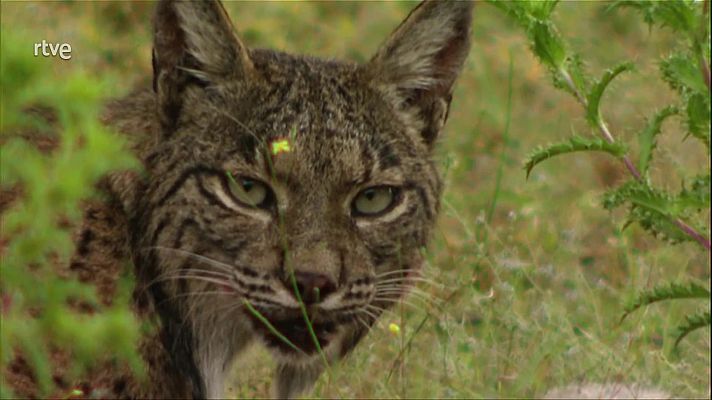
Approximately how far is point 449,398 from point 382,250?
93 centimetres

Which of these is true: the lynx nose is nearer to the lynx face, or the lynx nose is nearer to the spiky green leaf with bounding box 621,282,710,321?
the lynx face

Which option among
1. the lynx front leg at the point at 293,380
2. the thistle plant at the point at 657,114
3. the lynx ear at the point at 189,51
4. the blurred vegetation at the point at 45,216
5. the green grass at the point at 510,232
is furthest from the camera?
the green grass at the point at 510,232

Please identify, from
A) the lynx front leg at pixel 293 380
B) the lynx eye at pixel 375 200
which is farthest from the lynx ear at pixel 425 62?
the lynx front leg at pixel 293 380

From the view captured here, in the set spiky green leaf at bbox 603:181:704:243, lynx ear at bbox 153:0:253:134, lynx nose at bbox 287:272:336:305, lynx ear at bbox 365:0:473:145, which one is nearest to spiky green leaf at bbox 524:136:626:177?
spiky green leaf at bbox 603:181:704:243

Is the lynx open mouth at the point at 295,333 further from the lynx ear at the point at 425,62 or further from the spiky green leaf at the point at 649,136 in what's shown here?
the spiky green leaf at the point at 649,136

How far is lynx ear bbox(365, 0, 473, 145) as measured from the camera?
5184mm

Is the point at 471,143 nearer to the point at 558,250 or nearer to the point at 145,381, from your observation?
the point at 558,250

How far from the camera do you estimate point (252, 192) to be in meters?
4.86

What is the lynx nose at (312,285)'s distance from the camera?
15.1 ft

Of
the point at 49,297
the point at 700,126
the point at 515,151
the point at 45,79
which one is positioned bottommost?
the point at 49,297

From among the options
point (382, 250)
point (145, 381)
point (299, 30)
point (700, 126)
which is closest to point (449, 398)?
point (382, 250)

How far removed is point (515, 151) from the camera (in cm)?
1010

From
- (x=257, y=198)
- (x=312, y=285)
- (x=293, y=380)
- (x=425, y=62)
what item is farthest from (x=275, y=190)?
(x=293, y=380)

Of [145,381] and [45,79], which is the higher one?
[45,79]
